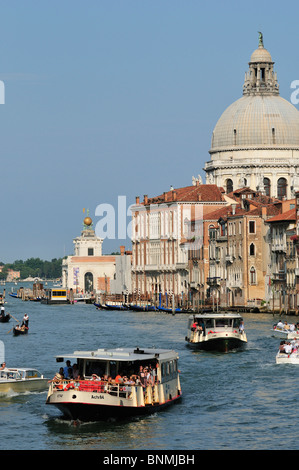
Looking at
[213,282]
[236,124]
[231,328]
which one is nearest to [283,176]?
[236,124]

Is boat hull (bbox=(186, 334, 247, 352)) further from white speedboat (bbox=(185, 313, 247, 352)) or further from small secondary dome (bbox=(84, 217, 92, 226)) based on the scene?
small secondary dome (bbox=(84, 217, 92, 226))

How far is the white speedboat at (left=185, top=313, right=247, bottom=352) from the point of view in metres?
48.9

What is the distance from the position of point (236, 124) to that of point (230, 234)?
123 feet

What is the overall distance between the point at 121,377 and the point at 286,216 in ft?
162

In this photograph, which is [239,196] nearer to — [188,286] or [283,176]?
[188,286]

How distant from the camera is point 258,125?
125562 millimetres

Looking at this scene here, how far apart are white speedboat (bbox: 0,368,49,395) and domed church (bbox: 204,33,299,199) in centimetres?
8789

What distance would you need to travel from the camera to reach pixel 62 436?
29.9 m

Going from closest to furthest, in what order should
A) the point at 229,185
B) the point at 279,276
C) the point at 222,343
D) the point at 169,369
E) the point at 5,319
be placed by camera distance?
the point at 169,369 < the point at 222,343 < the point at 5,319 < the point at 279,276 < the point at 229,185

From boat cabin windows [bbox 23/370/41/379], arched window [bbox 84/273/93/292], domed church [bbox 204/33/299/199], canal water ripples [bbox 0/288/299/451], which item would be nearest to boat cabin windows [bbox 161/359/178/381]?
canal water ripples [bbox 0/288/299/451]

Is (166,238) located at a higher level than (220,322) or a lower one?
higher

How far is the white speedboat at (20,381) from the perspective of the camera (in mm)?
35844

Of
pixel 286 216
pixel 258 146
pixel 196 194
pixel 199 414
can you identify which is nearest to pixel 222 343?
pixel 199 414

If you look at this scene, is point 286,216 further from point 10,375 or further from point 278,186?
point 278,186
